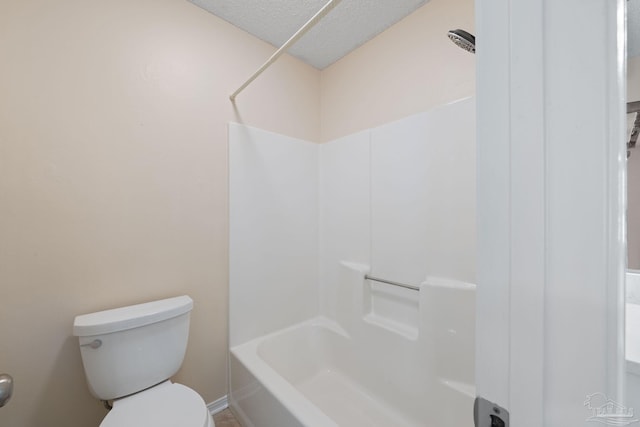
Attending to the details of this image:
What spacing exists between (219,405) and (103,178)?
1.53m

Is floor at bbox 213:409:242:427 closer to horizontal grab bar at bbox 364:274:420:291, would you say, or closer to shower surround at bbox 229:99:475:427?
shower surround at bbox 229:99:475:427

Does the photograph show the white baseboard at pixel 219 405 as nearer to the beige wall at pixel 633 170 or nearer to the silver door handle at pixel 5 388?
the silver door handle at pixel 5 388

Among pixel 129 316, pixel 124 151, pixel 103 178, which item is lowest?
pixel 129 316

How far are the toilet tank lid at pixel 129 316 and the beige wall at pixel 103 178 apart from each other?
0.09m

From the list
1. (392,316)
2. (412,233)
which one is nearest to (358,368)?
(392,316)

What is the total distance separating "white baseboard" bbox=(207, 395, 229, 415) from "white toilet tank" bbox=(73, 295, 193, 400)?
0.53 metres

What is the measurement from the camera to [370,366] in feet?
5.65

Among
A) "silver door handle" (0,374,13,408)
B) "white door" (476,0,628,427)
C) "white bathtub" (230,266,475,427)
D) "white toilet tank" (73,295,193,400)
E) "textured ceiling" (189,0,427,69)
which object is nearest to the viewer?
"white door" (476,0,628,427)

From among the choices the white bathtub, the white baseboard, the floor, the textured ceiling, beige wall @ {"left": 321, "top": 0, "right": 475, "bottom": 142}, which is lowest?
the floor

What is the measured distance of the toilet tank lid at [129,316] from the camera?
111 cm

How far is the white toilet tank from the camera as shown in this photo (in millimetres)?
1128

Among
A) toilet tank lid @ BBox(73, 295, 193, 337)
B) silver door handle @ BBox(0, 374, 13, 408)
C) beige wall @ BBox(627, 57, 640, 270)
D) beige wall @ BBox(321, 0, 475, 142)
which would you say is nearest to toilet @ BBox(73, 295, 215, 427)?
toilet tank lid @ BBox(73, 295, 193, 337)

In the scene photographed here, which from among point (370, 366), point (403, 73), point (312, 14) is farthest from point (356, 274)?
point (312, 14)

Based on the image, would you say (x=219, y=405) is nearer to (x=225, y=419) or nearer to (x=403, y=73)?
(x=225, y=419)
